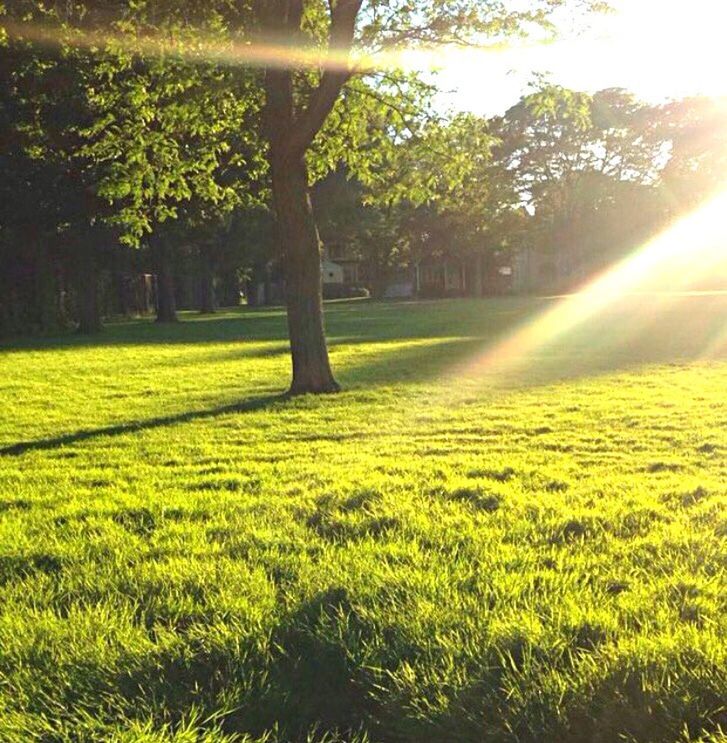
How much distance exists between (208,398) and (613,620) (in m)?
9.09

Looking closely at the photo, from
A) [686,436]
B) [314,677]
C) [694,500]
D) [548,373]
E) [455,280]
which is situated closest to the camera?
[314,677]

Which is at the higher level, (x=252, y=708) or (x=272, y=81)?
(x=272, y=81)

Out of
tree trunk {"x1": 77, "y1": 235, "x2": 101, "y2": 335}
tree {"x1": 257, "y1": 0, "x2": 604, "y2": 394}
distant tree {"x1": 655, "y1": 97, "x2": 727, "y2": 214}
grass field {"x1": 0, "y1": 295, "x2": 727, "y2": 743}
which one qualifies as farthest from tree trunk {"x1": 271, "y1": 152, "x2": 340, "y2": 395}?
distant tree {"x1": 655, "y1": 97, "x2": 727, "y2": 214}

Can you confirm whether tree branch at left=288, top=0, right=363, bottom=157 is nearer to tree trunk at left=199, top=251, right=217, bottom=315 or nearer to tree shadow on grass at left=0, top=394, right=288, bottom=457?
tree shadow on grass at left=0, top=394, right=288, bottom=457

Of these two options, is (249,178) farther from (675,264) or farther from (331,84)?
(675,264)

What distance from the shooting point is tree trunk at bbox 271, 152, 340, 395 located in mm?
10992

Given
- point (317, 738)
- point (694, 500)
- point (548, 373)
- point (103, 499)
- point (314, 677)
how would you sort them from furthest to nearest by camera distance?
point (548, 373) → point (103, 499) → point (694, 500) → point (314, 677) → point (317, 738)

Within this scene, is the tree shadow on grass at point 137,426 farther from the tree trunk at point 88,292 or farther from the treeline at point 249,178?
the tree trunk at point 88,292

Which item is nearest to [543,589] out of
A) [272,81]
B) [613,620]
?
[613,620]

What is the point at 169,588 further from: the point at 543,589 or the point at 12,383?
the point at 12,383

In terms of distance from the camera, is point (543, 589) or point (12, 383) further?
point (12, 383)

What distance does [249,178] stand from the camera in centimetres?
1669

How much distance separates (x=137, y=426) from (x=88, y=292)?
22551mm

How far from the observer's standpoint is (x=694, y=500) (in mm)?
5004
